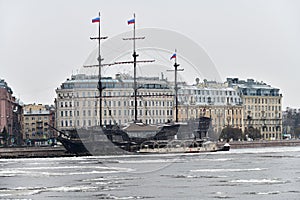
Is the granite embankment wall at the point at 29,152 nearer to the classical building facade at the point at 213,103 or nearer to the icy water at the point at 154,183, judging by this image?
the icy water at the point at 154,183

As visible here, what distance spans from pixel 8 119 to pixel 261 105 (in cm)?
5595

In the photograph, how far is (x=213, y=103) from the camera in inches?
5758

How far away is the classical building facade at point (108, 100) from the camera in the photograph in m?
135

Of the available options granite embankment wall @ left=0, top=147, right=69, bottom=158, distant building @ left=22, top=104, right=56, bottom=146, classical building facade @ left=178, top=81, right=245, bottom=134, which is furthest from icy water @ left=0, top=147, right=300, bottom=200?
distant building @ left=22, top=104, right=56, bottom=146

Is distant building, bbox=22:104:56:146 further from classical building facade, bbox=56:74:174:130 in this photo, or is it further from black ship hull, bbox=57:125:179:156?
black ship hull, bbox=57:125:179:156

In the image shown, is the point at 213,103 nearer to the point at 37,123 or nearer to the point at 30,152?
the point at 37,123

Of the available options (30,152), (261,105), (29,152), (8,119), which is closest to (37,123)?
(8,119)

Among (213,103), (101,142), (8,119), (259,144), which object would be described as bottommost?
(259,144)

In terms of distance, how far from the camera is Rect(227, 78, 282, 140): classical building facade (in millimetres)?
158375

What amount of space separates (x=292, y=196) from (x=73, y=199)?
31.0 feet

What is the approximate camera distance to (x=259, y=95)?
161m

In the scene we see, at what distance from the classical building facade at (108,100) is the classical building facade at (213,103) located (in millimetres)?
3334

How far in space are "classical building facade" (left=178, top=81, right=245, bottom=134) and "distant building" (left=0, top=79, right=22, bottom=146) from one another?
28856 mm

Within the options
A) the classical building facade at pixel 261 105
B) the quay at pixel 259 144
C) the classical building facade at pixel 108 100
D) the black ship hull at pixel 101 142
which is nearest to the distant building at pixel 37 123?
the classical building facade at pixel 108 100
